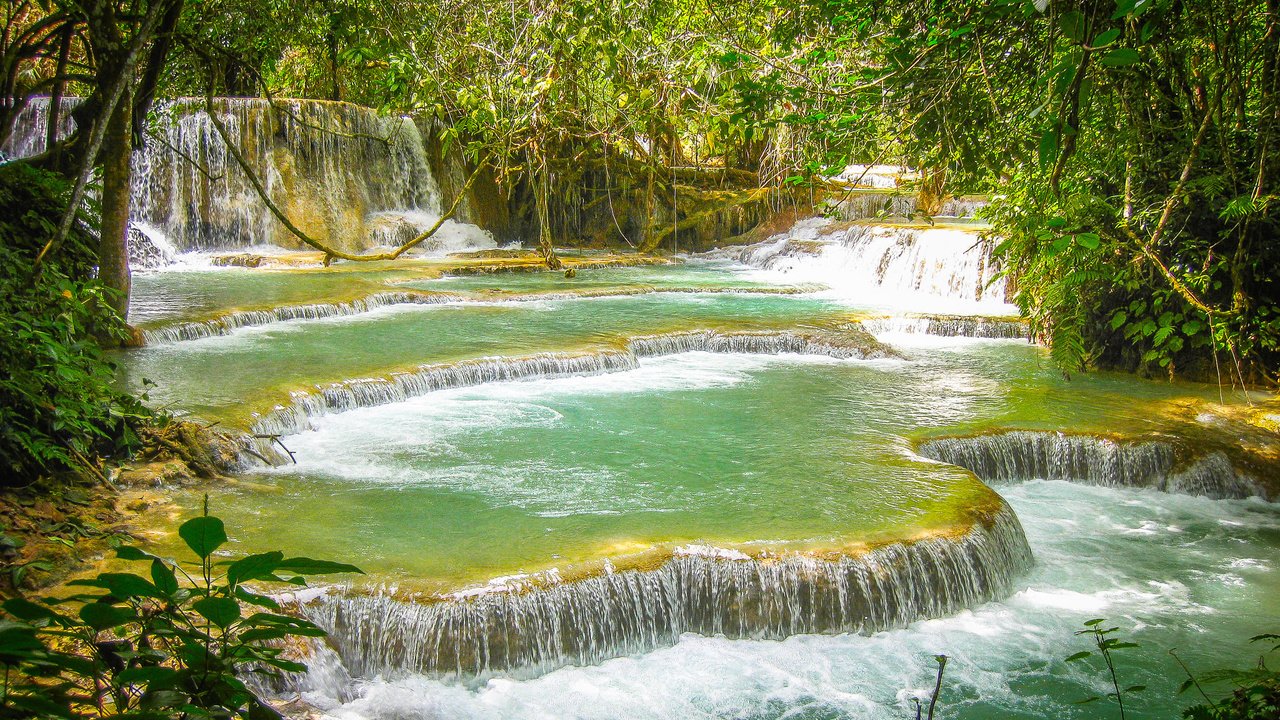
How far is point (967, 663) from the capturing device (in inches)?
185

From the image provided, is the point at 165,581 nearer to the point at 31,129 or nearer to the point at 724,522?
the point at 724,522

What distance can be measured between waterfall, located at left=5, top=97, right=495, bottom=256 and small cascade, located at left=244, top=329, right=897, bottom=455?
801cm

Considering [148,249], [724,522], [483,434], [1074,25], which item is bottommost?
[724,522]

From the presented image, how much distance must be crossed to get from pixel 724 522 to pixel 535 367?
413cm

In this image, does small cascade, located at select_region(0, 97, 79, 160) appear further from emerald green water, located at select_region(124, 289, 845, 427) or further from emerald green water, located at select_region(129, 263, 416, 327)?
emerald green water, located at select_region(124, 289, 845, 427)

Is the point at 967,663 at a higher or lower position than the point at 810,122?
lower

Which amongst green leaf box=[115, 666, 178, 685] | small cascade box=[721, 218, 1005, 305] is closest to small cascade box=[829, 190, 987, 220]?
small cascade box=[721, 218, 1005, 305]

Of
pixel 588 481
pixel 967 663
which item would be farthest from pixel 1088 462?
pixel 588 481

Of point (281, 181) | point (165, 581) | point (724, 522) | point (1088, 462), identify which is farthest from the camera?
point (281, 181)

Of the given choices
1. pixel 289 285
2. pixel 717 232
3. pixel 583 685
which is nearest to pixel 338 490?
pixel 583 685

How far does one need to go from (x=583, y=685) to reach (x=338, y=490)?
7.61ft

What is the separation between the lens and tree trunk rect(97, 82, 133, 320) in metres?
7.57

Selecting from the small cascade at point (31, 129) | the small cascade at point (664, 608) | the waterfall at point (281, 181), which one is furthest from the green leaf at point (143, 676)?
the small cascade at point (31, 129)

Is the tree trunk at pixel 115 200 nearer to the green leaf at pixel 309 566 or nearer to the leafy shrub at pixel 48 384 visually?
the leafy shrub at pixel 48 384
